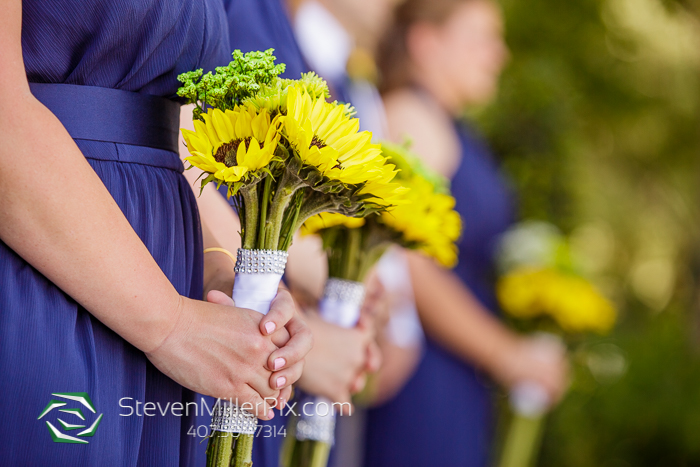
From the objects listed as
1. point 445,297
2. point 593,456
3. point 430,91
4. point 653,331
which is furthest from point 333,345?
point 653,331

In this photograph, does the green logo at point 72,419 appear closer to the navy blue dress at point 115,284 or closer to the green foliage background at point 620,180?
the navy blue dress at point 115,284

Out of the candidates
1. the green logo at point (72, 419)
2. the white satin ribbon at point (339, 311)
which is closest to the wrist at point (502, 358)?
the white satin ribbon at point (339, 311)

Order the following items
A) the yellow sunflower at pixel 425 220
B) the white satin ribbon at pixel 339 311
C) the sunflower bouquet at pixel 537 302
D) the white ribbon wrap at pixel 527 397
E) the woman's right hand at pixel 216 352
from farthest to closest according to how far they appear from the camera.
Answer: the white ribbon wrap at pixel 527 397
the sunflower bouquet at pixel 537 302
the white satin ribbon at pixel 339 311
the yellow sunflower at pixel 425 220
the woman's right hand at pixel 216 352

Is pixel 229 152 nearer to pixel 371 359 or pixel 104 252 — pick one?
pixel 104 252

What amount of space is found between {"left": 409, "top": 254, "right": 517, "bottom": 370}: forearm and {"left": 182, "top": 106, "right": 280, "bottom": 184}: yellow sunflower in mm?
1924

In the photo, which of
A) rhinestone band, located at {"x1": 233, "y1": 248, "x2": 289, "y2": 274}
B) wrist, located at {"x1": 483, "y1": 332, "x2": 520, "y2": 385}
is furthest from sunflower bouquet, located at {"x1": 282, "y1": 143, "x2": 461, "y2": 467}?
wrist, located at {"x1": 483, "y1": 332, "x2": 520, "y2": 385}

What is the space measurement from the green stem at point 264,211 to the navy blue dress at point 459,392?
1836 millimetres

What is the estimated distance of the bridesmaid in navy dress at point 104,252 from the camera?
835 mm

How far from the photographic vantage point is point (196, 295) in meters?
1.15

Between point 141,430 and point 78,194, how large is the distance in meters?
0.39

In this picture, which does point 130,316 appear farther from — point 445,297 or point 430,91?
point 430,91

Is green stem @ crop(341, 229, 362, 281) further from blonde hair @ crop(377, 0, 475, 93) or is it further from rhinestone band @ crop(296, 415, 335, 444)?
blonde hair @ crop(377, 0, 475, 93)

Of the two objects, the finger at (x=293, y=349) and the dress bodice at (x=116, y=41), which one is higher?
the dress bodice at (x=116, y=41)

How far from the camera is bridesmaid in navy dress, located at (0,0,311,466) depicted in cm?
84
